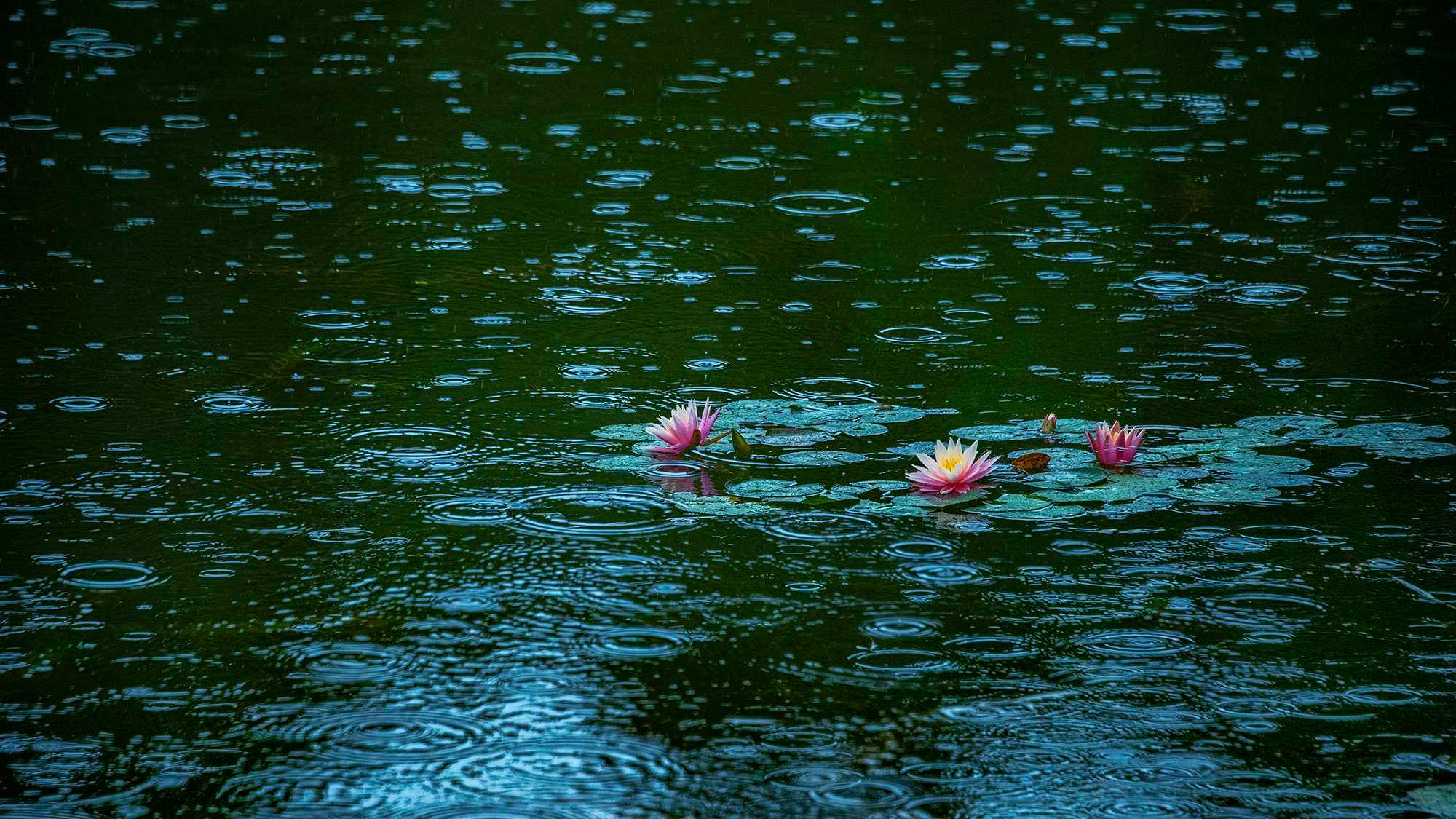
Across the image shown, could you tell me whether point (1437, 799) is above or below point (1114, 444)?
below

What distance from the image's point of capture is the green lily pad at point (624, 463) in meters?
2.82

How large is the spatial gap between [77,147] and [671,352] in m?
2.82

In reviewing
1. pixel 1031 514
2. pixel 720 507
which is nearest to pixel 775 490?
pixel 720 507

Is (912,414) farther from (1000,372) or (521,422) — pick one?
(521,422)

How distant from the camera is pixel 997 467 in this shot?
2811 millimetres

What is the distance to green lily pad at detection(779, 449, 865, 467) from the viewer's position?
284cm

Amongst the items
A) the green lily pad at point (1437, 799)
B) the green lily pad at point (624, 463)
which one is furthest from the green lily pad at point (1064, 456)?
the green lily pad at point (1437, 799)

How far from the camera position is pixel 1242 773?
6.11 feet

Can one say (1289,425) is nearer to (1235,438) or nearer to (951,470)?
(1235,438)

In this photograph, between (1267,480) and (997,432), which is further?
(997,432)

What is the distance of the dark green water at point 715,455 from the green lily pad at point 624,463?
0.01 meters

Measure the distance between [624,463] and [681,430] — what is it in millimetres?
126

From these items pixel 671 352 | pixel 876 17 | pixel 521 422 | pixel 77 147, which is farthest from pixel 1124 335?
pixel 876 17

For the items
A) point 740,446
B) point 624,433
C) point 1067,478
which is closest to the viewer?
point 1067,478
